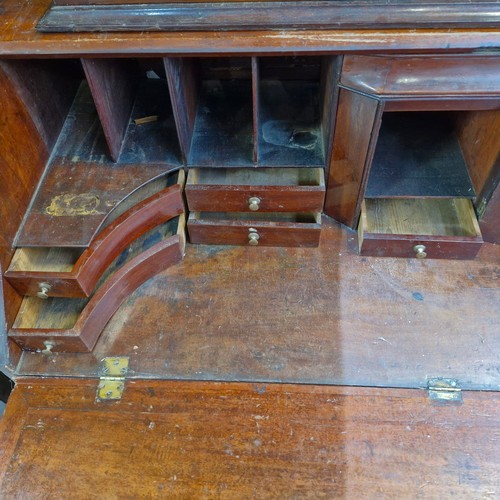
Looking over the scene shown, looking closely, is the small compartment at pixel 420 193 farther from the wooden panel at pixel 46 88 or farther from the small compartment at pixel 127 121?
the wooden panel at pixel 46 88

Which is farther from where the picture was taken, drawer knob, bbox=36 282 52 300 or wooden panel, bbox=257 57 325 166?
wooden panel, bbox=257 57 325 166

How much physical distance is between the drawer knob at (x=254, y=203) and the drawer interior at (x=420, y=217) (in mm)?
297

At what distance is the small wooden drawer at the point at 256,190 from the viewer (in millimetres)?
1256

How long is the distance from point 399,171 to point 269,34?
1.79 feet

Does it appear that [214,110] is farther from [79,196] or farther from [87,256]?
[87,256]

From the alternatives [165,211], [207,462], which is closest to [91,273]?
[165,211]

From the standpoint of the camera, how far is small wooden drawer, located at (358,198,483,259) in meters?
1.28

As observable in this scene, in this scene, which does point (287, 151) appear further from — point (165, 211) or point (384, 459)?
point (384, 459)

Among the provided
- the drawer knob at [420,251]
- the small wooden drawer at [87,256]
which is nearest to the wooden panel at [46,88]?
the small wooden drawer at [87,256]

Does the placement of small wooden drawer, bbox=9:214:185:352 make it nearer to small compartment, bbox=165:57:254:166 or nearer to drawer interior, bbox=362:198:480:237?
small compartment, bbox=165:57:254:166

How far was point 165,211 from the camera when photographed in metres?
1.29

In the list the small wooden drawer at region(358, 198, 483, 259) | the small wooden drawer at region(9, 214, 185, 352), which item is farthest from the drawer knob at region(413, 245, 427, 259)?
the small wooden drawer at region(9, 214, 185, 352)

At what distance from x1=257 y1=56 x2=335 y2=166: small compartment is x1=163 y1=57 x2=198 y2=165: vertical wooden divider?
7.3 inches

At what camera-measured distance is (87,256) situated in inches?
44.9
